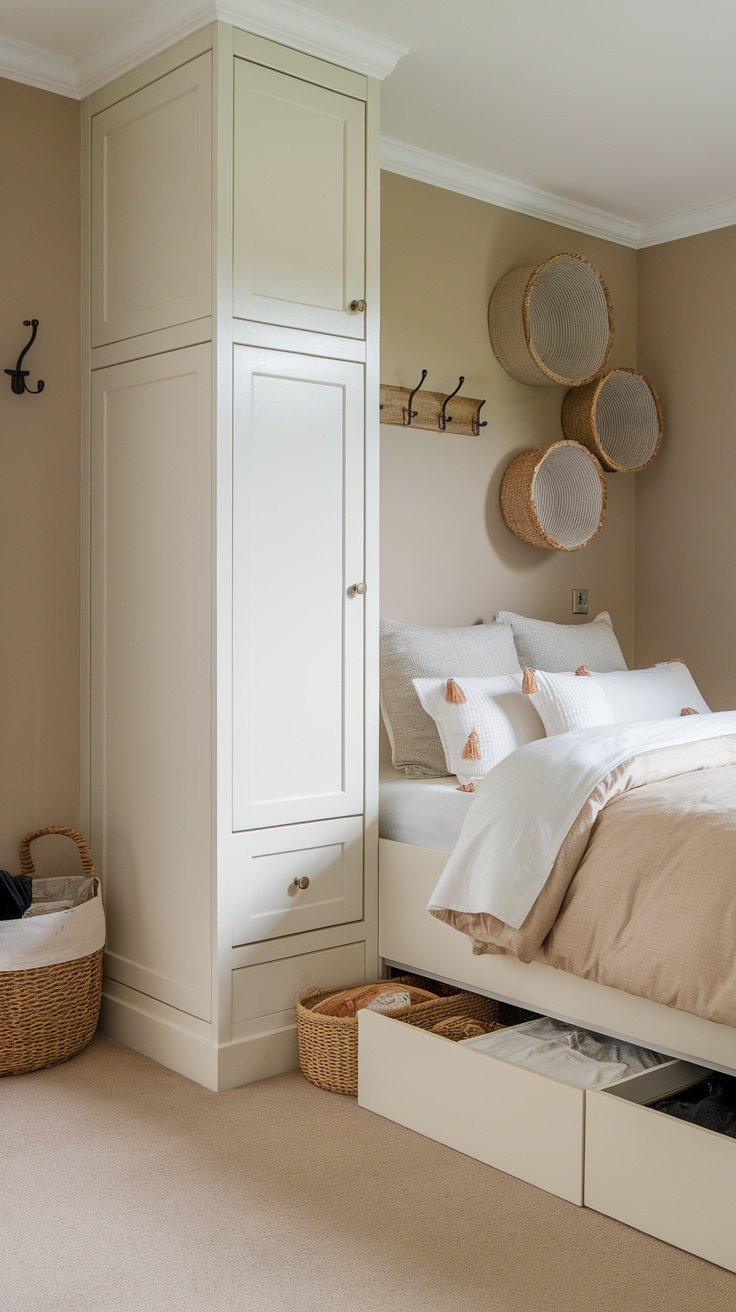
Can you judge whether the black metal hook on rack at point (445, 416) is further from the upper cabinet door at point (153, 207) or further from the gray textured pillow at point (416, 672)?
the upper cabinet door at point (153, 207)

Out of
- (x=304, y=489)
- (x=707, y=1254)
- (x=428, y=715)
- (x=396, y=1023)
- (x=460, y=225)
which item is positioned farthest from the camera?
(x=460, y=225)

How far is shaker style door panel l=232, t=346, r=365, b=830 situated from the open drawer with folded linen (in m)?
0.61

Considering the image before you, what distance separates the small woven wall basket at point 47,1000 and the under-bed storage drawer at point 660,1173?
130 cm

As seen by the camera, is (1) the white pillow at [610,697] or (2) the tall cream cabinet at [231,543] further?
(1) the white pillow at [610,697]

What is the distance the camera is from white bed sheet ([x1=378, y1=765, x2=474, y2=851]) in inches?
A: 113

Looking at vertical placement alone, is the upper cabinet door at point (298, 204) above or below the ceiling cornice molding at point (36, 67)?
below

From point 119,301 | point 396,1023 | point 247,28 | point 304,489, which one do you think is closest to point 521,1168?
point 396,1023

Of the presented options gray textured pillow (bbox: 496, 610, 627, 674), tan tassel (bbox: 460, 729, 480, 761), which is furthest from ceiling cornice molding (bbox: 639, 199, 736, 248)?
tan tassel (bbox: 460, 729, 480, 761)

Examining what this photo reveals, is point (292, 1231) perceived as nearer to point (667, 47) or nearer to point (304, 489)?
point (304, 489)

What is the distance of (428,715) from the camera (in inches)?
128

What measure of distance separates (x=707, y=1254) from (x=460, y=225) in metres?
3.04

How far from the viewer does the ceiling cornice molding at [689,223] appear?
13.5 feet

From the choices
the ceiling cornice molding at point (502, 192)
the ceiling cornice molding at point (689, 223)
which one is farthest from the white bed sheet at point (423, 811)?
the ceiling cornice molding at point (689, 223)

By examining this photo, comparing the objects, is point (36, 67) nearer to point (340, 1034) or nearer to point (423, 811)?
point (423, 811)
